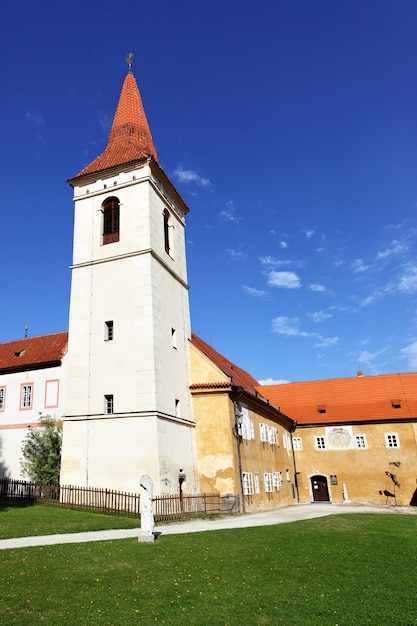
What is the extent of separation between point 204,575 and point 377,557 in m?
4.66

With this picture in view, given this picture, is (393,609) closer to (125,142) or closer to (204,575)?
(204,575)

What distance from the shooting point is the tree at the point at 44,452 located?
80.8ft

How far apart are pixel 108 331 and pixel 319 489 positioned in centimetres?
2486

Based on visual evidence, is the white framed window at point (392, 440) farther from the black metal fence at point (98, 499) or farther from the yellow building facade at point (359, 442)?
the black metal fence at point (98, 499)

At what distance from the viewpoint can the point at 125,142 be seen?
28.8 metres

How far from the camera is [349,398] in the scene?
138 ft

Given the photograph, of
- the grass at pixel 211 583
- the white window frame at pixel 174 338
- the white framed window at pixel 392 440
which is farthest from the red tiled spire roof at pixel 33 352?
the white framed window at pixel 392 440

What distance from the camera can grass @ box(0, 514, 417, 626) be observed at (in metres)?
6.59

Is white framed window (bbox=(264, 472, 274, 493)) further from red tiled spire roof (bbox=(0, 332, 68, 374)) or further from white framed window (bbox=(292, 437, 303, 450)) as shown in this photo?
red tiled spire roof (bbox=(0, 332, 68, 374))

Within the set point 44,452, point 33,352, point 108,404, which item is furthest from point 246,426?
point 33,352

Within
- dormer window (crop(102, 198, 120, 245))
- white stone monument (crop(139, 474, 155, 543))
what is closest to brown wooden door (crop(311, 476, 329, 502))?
dormer window (crop(102, 198, 120, 245))

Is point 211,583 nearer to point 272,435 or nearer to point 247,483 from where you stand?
point 247,483

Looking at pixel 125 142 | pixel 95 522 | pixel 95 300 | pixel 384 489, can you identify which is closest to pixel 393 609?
pixel 95 522

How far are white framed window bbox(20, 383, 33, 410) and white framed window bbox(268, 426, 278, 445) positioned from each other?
16246 mm
